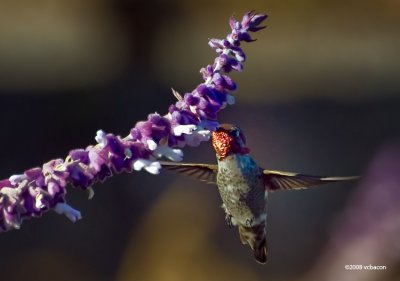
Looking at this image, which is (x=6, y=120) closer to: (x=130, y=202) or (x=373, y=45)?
(x=130, y=202)

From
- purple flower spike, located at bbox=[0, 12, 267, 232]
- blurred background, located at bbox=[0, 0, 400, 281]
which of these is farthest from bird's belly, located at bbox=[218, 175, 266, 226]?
blurred background, located at bbox=[0, 0, 400, 281]

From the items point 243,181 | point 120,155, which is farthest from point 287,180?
point 120,155

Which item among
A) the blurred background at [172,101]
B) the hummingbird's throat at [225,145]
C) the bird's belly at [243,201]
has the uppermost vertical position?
the hummingbird's throat at [225,145]

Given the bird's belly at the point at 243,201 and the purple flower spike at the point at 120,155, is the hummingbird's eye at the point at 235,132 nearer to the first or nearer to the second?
the bird's belly at the point at 243,201

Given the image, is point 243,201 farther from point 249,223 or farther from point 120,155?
point 120,155

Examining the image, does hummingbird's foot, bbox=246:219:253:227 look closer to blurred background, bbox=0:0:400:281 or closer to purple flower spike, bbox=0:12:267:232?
purple flower spike, bbox=0:12:267:232

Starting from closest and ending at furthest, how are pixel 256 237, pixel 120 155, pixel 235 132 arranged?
1. pixel 120 155
2. pixel 235 132
3. pixel 256 237

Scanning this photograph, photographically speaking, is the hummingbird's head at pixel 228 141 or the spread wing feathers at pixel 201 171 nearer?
the hummingbird's head at pixel 228 141

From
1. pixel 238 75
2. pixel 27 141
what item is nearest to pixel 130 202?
pixel 27 141

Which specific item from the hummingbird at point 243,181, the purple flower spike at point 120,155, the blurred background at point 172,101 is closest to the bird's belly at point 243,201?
the hummingbird at point 243,181
